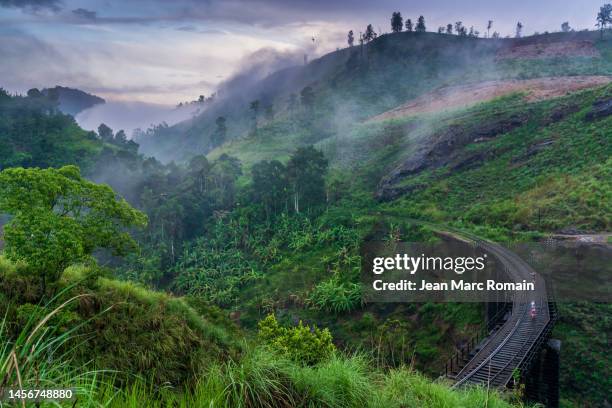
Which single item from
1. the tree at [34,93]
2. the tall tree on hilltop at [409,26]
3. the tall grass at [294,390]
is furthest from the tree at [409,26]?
the tall grass at [294,390]

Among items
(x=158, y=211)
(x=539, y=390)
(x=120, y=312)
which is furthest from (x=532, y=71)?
(x=120, y=312)

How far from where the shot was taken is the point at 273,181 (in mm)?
70312

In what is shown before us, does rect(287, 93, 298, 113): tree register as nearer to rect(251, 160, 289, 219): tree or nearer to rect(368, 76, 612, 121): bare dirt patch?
rect(368, 76, 612, 121): bare dirt patch

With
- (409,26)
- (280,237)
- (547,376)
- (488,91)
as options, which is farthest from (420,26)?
(547,376)

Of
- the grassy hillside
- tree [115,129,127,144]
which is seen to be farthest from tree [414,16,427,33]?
tree [115,129,127,144]

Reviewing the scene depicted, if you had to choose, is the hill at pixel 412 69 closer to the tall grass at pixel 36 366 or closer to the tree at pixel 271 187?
the tree at pixel 271 187

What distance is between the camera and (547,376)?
21422 mm

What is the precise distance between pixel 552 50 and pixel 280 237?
10075 centimetres

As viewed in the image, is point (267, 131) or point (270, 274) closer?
point (270, 274)

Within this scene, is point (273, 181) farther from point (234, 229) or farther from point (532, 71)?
point (532, 71)

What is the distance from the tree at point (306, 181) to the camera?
68.6 m

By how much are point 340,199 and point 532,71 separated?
67.4m

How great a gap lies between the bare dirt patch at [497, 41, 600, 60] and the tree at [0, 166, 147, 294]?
124022 millimetres

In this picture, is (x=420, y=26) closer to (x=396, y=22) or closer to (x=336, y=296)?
(x=396, y=22)
